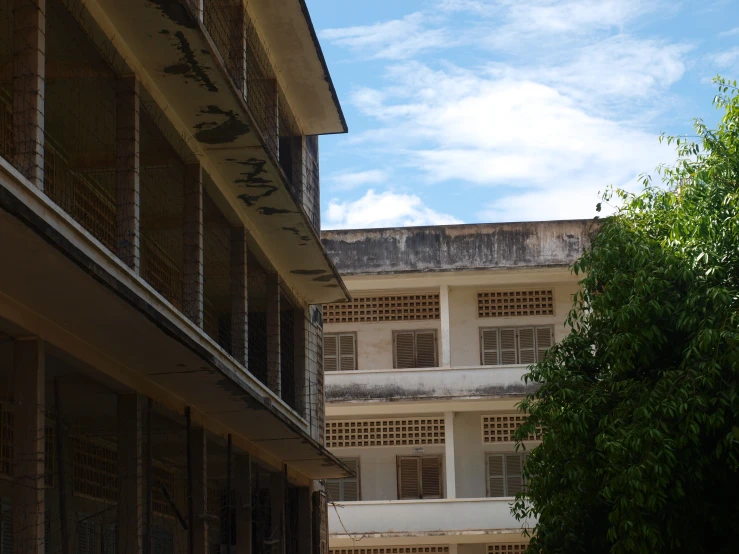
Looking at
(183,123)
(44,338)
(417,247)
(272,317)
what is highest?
(417,247)

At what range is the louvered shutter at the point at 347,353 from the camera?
81.2ft

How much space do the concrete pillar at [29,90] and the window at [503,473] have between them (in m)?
18.6

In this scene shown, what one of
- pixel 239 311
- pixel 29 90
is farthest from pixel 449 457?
Result: pixel 29 90

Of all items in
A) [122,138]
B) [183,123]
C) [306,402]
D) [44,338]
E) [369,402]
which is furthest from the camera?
[369,402]

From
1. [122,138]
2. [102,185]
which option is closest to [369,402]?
[102,185]

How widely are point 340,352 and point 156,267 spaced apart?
469 inches

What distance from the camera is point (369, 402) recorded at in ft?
77.2

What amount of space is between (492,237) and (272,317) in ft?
38.8

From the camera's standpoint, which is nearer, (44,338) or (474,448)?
(44,338)

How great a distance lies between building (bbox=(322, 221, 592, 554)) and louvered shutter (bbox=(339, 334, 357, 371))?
0.02m

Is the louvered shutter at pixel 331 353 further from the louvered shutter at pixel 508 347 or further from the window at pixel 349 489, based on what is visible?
the louvered shutter at pixel 508 347

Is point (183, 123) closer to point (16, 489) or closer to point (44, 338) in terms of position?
point (44, 338)

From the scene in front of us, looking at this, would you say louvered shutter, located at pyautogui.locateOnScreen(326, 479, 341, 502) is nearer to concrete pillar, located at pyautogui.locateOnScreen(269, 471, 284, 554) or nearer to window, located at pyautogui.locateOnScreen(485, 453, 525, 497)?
window, located at pyautogui.locateOnScreen(485, 453, 525, 497)

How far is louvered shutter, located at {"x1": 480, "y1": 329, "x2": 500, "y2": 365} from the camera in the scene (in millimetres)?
24531
